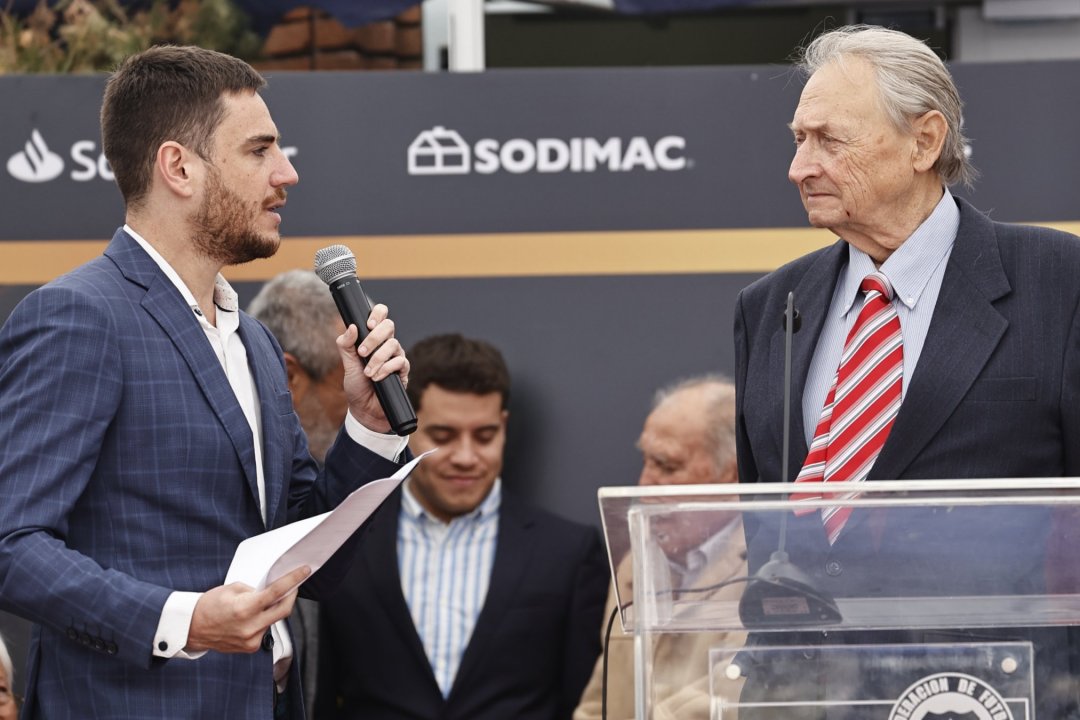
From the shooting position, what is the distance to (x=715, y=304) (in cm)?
467

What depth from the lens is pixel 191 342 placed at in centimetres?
262

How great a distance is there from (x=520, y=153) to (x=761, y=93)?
2.35 feet

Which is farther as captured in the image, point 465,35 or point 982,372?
point 465,35

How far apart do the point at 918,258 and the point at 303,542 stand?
123cm

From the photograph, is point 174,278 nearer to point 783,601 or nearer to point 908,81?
point 783,601

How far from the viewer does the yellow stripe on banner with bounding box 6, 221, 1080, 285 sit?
4621mm

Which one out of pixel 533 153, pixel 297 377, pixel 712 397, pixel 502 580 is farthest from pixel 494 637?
pixel 533 153

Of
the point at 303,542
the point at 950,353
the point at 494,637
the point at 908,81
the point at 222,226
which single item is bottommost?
the point at 494,637

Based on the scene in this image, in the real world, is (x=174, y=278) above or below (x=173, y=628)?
above

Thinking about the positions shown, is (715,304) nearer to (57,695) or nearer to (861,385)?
(861,385)

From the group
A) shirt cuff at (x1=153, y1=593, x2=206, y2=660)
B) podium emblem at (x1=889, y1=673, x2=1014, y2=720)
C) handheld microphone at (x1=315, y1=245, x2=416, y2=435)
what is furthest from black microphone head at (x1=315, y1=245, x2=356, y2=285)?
podium emblem at (x1=889, y1=673, x2=1014, y2=720)

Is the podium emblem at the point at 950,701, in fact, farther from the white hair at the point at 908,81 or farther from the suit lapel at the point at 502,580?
the suit lapel at the point at 502,580

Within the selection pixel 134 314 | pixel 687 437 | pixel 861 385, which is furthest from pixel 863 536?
pixel 687 437

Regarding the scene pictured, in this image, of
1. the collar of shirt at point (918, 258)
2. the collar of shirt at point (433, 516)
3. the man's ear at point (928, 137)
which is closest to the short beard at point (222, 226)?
the collar of shirt at point (918, 258)
